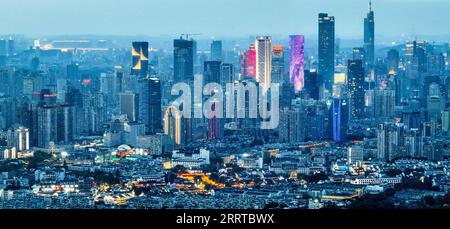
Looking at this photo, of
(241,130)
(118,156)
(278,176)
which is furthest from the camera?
(241,130)

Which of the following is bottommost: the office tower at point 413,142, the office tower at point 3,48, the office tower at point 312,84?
the office tower at point 413,142

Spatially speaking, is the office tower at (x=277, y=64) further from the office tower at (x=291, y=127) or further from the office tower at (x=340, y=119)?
the office tower at (x=340, y=119)

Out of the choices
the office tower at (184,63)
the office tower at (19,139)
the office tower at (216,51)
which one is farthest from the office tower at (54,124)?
the office tower at (216,51)

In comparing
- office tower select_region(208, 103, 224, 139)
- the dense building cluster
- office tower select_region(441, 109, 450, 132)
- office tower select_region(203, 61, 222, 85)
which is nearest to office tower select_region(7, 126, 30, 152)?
the dense building cluster
